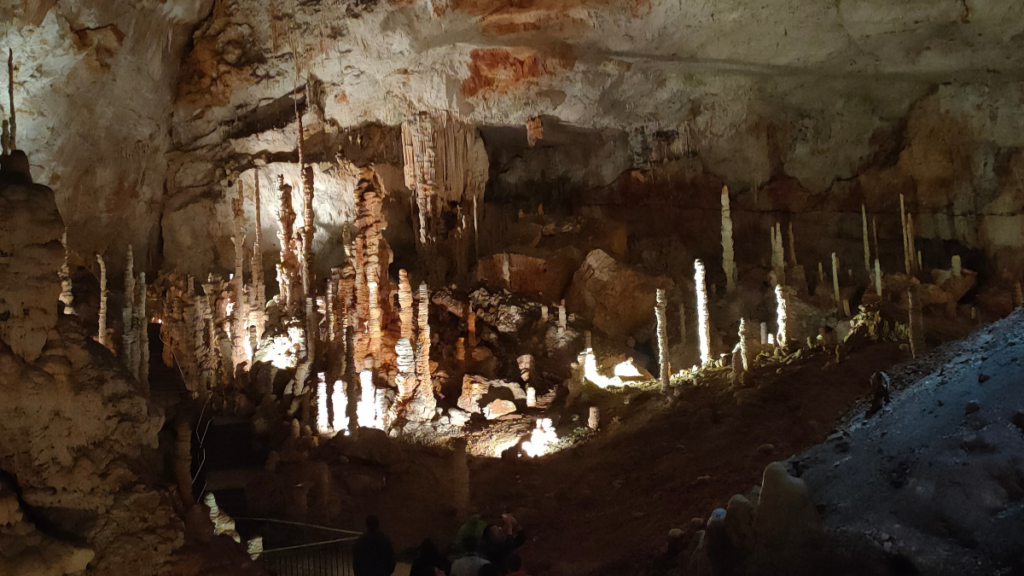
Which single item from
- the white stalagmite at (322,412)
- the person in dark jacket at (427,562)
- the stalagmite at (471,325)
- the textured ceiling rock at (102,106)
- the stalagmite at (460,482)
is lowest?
the stalagmite at (460,482)

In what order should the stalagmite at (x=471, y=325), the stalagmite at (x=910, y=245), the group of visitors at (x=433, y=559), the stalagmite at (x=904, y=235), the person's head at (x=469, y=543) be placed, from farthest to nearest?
the stalagmite at (x=910, y=245)
the stalagmite at (x=904, y=235)
the stalagmite at (x=471, y=325)
the person's head at (x=469, y=543)
the group of visitors at (x=433, y=559)

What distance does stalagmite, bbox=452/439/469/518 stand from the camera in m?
11.6

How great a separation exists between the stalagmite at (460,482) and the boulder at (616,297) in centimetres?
1092

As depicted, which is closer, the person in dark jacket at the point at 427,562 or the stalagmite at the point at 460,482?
the person in dark jacket at the point at 427,562

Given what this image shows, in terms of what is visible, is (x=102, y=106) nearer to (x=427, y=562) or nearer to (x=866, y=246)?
(x=427, y=562)

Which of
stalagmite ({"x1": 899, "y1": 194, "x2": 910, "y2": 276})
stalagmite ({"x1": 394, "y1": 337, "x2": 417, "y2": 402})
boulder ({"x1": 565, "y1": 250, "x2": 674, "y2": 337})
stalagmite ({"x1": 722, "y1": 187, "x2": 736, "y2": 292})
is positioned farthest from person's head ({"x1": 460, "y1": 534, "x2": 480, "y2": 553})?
stalagmite ({"x1": 899, "y1": 194, "x2": 910, "y2": 276})

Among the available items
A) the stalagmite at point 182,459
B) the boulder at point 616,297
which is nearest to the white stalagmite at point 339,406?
the stalagmite at point 182,459

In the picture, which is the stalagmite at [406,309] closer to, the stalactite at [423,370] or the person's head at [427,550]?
the stalactite at [423,370]

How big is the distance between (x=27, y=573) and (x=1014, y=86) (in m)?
24.3

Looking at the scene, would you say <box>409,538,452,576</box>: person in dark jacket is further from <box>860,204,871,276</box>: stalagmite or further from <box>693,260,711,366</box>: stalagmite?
<box>860,204,871,276</box>: stalagmite

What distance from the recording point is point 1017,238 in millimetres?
19953

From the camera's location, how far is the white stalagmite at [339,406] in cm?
1450

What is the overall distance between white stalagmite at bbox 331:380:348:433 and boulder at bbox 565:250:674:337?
935 cm

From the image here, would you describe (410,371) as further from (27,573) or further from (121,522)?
(27,573)
